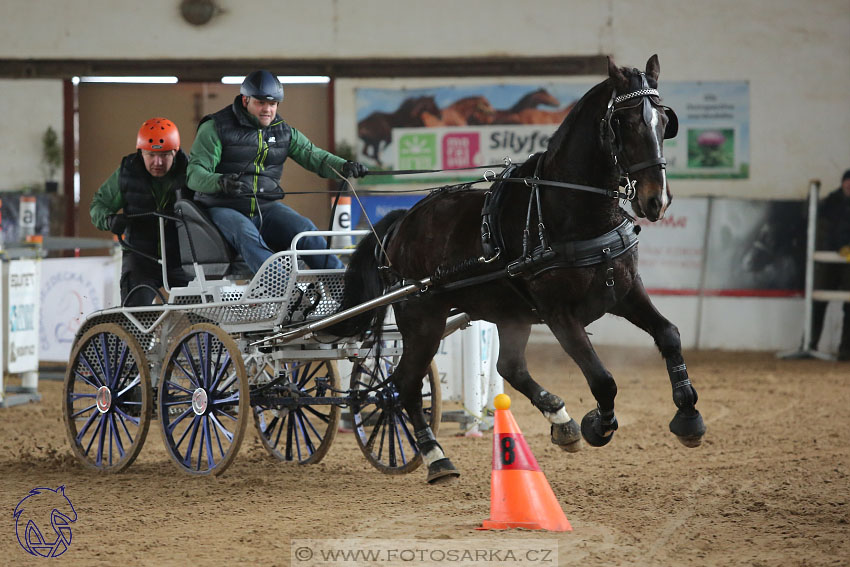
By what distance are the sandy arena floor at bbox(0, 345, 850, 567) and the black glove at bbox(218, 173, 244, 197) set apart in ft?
5.07

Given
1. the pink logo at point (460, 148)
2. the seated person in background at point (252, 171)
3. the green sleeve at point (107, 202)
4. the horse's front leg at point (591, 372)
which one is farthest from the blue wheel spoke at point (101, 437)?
the pink logo at point (460, 148)

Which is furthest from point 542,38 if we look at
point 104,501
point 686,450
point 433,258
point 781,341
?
point 104,501

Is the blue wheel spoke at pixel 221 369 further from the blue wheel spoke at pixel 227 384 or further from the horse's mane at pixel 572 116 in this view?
the horse's mane at pixel 572 116

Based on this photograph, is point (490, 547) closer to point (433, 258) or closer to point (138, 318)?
point (433, 258)

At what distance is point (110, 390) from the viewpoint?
6277mm

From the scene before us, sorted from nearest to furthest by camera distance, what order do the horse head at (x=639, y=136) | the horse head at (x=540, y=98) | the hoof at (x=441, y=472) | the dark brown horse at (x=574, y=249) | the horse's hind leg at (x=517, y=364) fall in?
the horse head at (x=639, y=136) → the dark brown horse at (x=574, y=249) → the horse's hind leg at (x=517, y=364) → the hoof at (x=441, y=472) → the horse head at (x=540, y=98)

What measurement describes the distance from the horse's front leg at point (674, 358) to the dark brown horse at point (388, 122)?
8098 mm

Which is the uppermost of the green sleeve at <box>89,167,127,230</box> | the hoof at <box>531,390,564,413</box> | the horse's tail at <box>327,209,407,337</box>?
the green sleeve at <box>89,167,127,230</box>

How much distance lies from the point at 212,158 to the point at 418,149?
6914mm

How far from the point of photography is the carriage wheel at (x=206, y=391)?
18.6ft

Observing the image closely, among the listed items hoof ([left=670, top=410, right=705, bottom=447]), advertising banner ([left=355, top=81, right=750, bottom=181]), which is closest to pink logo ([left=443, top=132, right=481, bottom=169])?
advertising banner ([left=355, top=81, right=750, bottom=181])

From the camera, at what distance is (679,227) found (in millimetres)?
12727

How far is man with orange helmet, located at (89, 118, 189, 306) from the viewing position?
653cm

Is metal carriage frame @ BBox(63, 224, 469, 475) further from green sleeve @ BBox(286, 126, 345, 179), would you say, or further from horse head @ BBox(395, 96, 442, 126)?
horse head @ BBox(395, 96, 442, 126)
